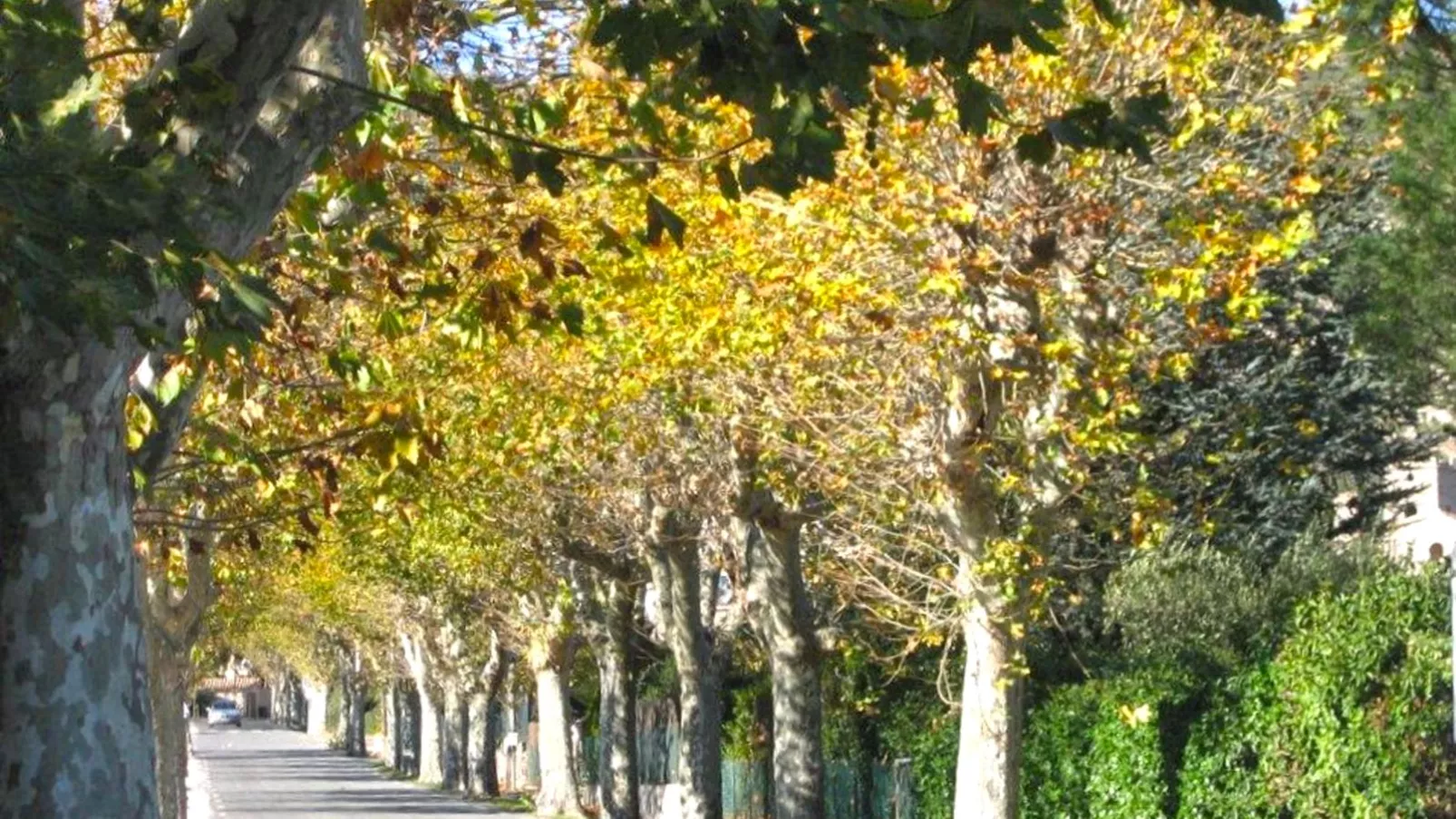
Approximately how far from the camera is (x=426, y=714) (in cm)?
7388

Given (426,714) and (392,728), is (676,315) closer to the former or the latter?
(426,714)

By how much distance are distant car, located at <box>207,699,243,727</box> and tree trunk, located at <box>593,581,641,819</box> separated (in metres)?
106

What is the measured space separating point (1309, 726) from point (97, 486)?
11989mm

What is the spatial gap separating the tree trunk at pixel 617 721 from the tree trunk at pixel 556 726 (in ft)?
17.5

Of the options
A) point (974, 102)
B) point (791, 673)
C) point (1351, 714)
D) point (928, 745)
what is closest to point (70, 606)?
point (974, 102)

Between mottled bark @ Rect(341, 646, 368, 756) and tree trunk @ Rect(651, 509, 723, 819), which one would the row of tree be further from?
mottled bark @ Rect(341, 646, 368, 756)

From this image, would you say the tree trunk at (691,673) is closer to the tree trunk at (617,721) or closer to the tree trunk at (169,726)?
the tree trunk at (169,726)

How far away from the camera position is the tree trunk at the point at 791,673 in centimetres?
2675

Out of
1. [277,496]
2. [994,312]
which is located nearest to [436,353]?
[277,496]

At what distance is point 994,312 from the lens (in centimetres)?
1747

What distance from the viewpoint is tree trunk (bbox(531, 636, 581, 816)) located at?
46906 millimetres

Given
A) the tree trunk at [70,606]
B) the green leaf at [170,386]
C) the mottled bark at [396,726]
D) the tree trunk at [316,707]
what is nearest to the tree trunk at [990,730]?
the green leaf at [170,386]

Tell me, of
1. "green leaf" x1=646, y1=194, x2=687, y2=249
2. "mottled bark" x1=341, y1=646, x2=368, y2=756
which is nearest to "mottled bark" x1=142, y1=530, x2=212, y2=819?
"green leaf" x1=646, y1=194, x2=687, y2=249

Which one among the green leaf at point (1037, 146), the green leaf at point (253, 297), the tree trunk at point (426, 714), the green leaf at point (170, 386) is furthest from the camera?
the tree trunk at point (426, 714)
